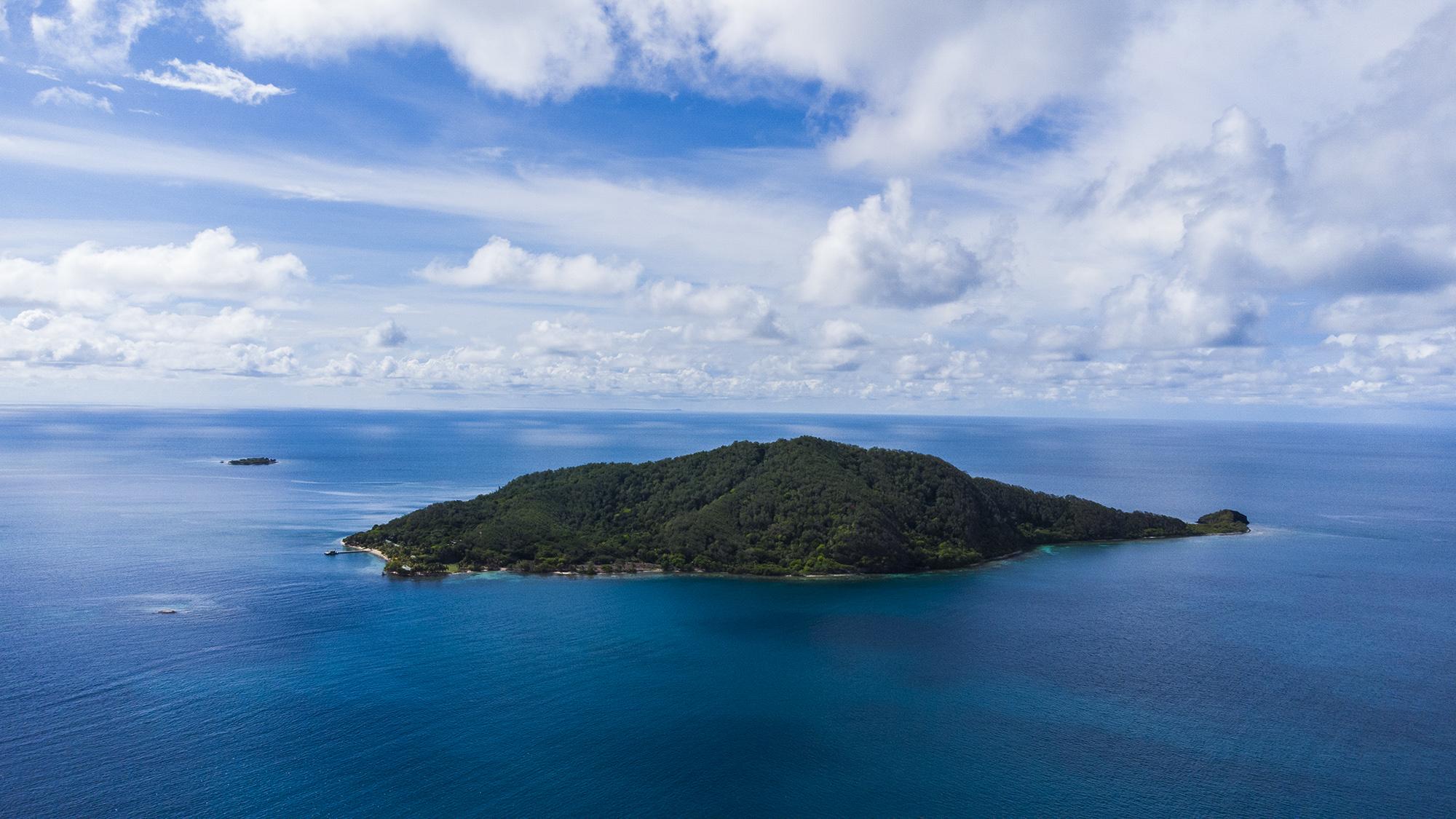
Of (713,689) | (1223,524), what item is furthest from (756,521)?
(1223,524)

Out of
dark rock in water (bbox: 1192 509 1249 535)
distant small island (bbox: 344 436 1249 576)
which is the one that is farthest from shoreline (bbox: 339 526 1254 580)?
dark rock in water (bbox: 1192 509 1249 535)

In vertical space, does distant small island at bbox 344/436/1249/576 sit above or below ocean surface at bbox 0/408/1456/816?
above

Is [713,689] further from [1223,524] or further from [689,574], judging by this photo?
[1223,524]

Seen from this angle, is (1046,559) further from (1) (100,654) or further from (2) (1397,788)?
(1) (100,654)

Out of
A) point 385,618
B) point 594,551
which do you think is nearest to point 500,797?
point 385,618

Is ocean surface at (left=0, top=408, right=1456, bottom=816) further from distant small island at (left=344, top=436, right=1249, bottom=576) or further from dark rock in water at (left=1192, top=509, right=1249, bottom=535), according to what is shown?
dark rock in water at (left=1192, top=509, right=1249, bottom=535)
